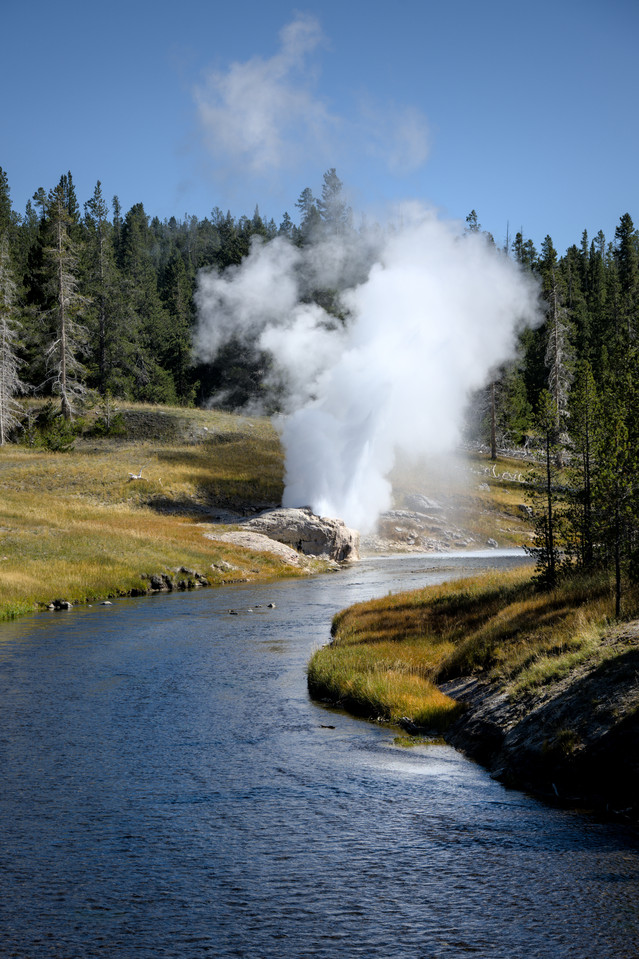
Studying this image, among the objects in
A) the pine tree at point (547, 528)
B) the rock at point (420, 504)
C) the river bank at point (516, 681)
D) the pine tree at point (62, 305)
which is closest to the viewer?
the river bank at point (516, 681)

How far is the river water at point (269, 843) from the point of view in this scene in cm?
855

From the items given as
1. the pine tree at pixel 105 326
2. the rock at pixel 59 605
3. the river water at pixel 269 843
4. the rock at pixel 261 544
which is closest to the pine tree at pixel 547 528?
the river water at pixel 269 843

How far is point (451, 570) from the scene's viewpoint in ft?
159

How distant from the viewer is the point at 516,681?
54.4ft

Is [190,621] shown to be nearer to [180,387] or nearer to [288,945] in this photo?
[288,945]

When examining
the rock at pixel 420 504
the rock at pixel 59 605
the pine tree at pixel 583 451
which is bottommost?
the rock at pixel 59 605

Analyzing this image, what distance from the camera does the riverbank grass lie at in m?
17.1

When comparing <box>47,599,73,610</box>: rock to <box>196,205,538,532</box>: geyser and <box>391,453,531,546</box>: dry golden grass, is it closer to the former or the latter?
<box>196,205,538,532</box>: geyser

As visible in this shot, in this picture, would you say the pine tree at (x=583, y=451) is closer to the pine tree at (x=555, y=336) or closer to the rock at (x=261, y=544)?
the rock at (x=261, y=544)

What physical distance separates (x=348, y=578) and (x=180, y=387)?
7716cm

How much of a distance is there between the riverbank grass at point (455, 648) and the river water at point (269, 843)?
1.14 meters

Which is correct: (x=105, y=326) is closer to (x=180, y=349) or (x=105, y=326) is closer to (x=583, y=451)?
(x=180, y=349)

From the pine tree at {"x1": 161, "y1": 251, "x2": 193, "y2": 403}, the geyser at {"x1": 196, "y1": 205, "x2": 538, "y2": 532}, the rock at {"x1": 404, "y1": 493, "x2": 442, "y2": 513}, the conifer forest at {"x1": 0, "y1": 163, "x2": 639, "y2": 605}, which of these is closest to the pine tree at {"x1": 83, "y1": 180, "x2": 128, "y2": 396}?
the conifer forest at {"x1": 0, "y1": 163, "x2": 639, "y2": 605}

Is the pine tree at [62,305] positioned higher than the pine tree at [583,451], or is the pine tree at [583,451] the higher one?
the pine tree at [62,305]
